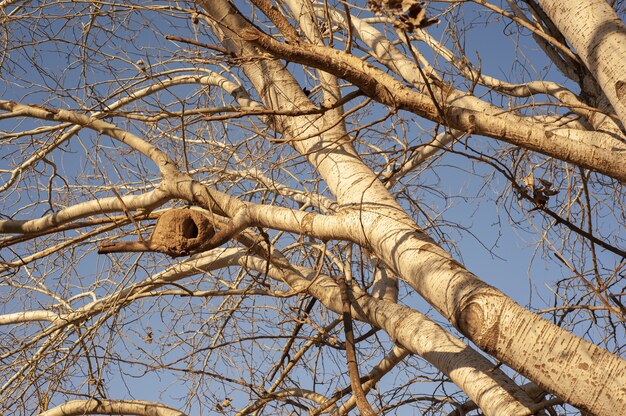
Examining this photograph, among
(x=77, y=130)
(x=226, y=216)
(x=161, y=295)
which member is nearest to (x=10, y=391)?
(x=161, y=295)

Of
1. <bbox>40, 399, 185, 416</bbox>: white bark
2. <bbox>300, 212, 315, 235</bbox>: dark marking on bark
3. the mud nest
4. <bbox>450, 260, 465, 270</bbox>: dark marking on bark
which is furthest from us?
<bbox>40, 399, 185, 416</bbox>: white bark

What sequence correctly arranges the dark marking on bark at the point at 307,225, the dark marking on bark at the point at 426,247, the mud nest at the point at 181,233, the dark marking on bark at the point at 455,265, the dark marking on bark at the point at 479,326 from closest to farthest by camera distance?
the dark marking on bark at the point at 479,326
the dark marking on bark at the point at 455,265
the dark marking on bark at the point at 426,247
the mud nest at the point at 181,233
the dark marking on bark at the point at 307,225

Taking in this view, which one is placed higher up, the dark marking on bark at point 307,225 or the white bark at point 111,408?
the white bark at point 111,408

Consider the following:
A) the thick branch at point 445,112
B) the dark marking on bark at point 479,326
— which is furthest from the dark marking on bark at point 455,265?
the thick branch at point 445,112

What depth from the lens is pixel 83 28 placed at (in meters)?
4.96

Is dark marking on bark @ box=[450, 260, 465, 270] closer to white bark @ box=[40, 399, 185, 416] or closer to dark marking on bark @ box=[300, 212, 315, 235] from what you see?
dark marking on bark @ box=[300, 212, 315, 235]

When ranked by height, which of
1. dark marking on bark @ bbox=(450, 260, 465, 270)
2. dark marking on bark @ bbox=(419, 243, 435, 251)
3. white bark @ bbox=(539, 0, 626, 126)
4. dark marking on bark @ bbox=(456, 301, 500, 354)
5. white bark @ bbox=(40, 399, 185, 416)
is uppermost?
white bark @ bbox=(40, 399, 185, 416)

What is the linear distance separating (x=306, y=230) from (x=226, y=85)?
2.02 m

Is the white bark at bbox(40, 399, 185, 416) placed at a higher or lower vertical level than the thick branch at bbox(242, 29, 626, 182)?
higher

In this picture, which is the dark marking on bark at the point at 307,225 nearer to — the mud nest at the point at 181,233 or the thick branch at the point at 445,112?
the mud nest at the point at 181,233

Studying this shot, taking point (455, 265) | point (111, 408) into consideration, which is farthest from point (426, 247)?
point (111, 408)

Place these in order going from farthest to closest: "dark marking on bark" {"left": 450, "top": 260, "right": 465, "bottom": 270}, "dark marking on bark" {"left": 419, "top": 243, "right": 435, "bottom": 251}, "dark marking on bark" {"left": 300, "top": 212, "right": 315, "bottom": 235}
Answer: "dark marking on bark" {"left": 300, "top": 212, "right": 315, "bottom": 235}, "dark marking on bark" {"left": 419, "top": 243, "right": 435, "bottom": 251}, "dark marking on bark" {"left": 450, "top": 260, "right": 465, "bottom": 270}

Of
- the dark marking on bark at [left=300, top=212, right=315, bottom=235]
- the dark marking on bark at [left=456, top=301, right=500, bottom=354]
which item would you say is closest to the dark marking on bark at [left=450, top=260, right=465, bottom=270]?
the dark marking on bark at [left=456, top=301, right=500, bottom=354]

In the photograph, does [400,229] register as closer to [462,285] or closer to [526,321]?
[462,285]
